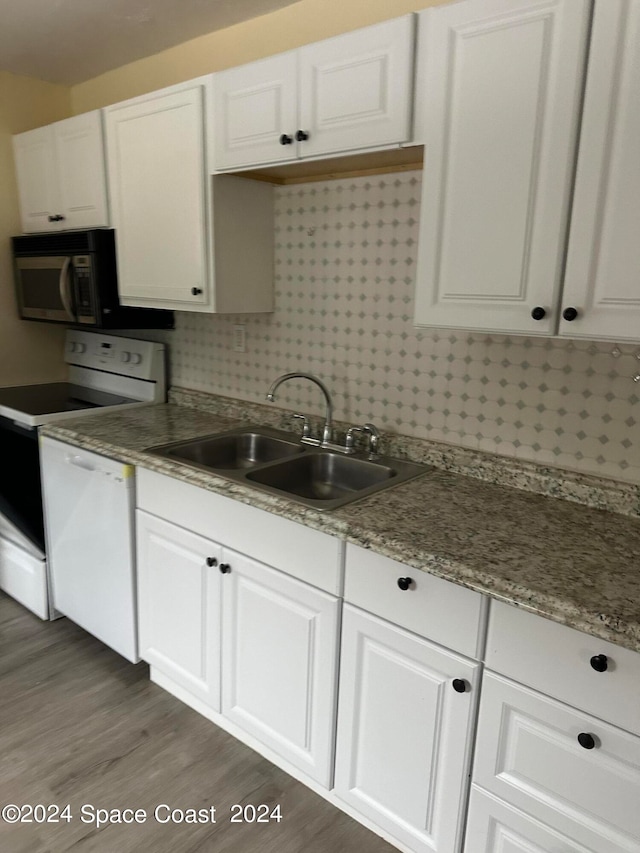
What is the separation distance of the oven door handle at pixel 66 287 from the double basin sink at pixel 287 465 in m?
0.94

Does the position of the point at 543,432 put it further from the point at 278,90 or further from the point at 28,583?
the point at 28,583

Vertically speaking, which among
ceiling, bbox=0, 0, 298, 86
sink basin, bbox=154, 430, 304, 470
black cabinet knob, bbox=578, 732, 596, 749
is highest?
ceiling, bbox=0, 0, 298, 86

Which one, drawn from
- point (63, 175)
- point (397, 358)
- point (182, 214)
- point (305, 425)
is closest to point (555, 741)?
point (397, 358)

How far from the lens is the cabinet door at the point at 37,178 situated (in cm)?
274

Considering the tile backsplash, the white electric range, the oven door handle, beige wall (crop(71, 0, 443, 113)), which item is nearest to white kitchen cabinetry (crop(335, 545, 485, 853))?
the tile backsplash

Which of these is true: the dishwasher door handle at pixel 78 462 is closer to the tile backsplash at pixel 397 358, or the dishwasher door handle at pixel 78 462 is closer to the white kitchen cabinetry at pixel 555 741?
the tile backsplash at pixel 397 358

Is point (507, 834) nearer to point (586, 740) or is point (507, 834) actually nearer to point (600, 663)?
point (586, 740)

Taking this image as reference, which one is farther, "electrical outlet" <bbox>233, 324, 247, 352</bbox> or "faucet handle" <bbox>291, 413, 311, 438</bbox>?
"electrical outlet" <bbox>233, 324, 247, 352</bbox>

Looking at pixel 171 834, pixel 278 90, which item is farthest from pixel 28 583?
pixel 278 90

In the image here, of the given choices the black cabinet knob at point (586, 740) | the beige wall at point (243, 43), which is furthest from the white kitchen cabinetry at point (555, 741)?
the beige wall at point (243, 43)

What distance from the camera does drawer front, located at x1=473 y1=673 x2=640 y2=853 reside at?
117 cm

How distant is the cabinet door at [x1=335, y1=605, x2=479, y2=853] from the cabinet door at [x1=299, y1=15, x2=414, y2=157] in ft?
4.16

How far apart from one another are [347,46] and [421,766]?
73.6 inches

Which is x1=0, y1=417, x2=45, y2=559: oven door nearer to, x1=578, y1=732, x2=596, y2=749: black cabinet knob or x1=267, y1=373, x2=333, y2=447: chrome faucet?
x1=267, y1=373, x2=333, y2=447: chrome faucet
